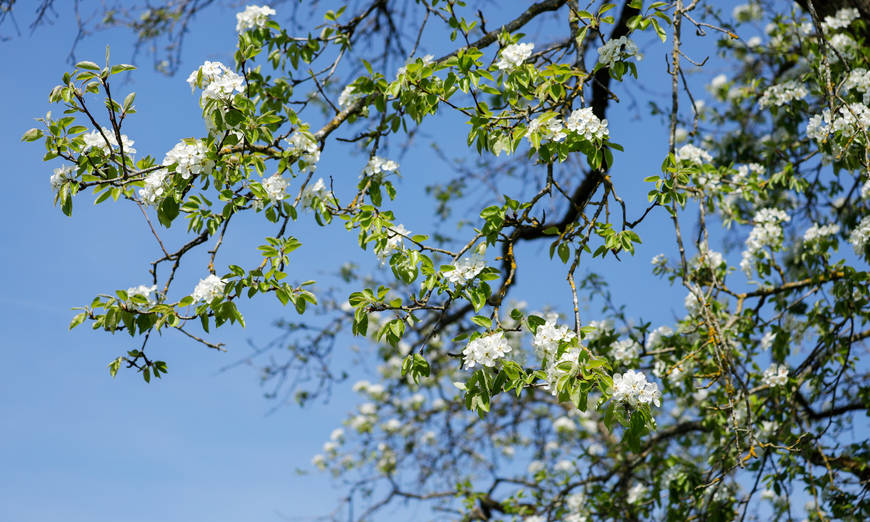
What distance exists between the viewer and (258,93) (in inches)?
135

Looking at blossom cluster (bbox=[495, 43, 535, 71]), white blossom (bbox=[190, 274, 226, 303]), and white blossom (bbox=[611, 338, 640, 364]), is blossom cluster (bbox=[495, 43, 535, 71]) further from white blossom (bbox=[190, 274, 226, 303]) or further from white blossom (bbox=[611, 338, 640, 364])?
white blossom (bbox=[611, 338, 640, 364])

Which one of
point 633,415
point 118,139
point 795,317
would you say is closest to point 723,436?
point 795,317

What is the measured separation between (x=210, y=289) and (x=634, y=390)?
4.82ft

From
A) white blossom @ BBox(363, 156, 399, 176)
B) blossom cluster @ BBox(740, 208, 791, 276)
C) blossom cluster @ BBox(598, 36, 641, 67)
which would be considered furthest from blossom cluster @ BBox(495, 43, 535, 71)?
blossom cluster @ BBox(740, 208, 791, 276)

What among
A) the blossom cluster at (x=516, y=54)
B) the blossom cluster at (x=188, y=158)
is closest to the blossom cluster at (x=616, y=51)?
the blossom cluster at (x=516, y=54)

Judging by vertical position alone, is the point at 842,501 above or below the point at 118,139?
below

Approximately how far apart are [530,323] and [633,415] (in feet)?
1.38

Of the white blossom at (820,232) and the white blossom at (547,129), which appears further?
the white blossom at (820,232)

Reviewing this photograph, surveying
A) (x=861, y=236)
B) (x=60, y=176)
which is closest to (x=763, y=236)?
(x=861, y=236)

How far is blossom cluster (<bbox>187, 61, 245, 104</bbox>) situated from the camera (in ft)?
8.11

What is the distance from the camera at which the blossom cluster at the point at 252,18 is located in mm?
3422

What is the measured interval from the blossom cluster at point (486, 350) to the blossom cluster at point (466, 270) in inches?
9.5

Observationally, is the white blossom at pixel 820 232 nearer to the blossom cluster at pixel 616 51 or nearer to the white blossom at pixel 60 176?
the blossom cluster at pixel 616 51

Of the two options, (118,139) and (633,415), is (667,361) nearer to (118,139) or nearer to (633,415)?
(633,415)
